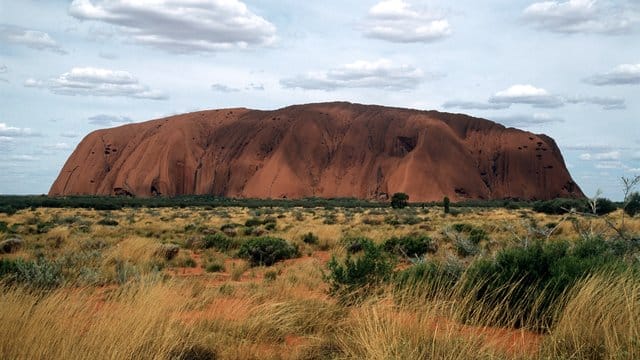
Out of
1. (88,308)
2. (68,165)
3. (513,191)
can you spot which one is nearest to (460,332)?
(88,308)

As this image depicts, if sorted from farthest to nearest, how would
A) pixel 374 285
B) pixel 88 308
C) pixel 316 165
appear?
pixel 316 165 < pixel 374 285 < pixel 88 308

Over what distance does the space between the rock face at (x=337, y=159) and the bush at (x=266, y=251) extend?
78610 millimetres

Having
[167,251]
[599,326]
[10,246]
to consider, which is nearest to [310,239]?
[167,251]

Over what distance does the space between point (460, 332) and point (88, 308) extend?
3787 millimetres

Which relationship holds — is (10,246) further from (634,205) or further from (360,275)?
(634,205)

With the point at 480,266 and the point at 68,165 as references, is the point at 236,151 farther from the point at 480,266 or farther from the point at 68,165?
the point at 480,266

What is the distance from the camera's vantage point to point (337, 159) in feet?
347

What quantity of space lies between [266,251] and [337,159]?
3527 inches

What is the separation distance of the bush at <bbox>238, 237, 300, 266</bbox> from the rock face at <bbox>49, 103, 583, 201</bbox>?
78.6 meters

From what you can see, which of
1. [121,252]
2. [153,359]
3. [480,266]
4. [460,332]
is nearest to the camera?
[153,359]

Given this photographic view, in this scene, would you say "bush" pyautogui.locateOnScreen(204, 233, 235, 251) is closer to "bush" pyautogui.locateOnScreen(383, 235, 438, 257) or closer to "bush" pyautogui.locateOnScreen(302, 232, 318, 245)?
"bush" pyautogui.locateOnScreen(302, 232, 318, 245)

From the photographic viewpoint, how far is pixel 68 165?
126375 millimetres

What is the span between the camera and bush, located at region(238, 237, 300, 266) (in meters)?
16.3

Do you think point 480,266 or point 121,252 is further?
point 121,252
